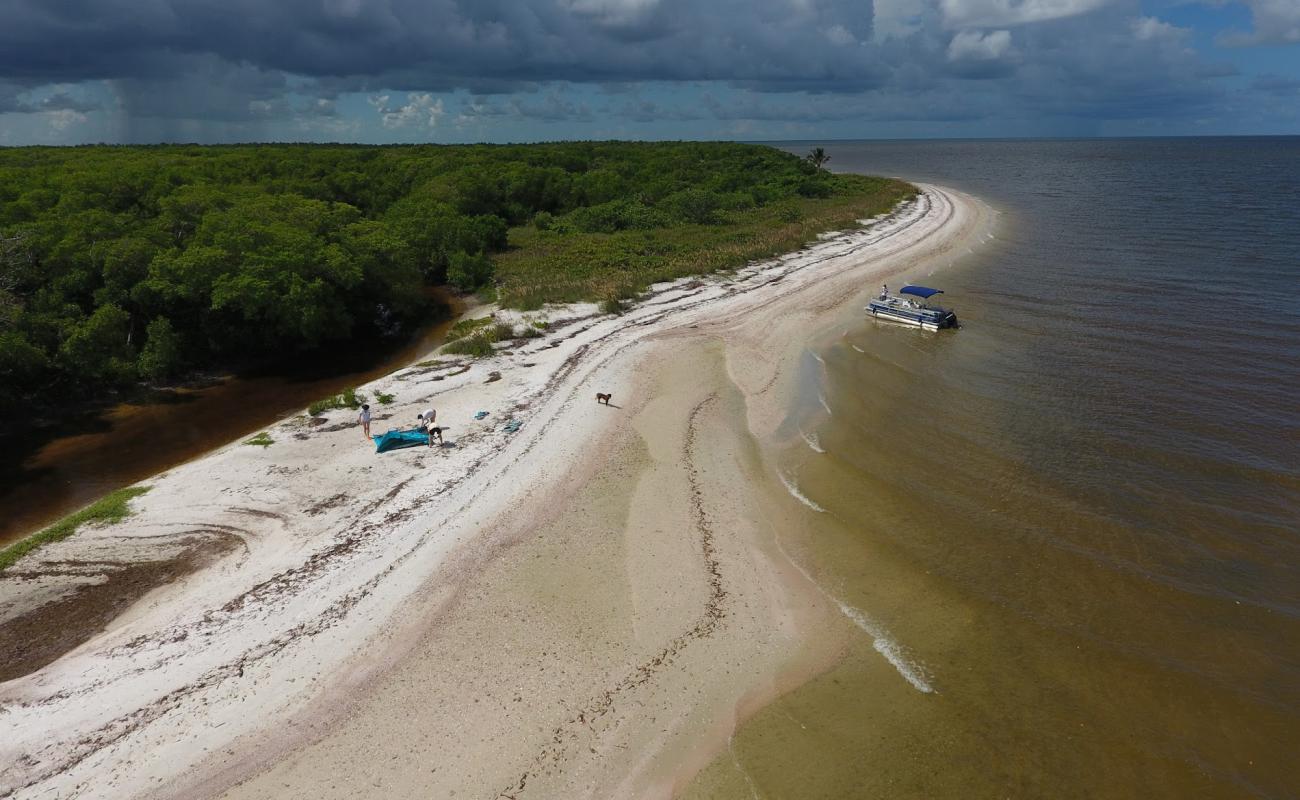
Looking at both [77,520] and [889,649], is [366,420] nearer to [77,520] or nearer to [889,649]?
[77,520]

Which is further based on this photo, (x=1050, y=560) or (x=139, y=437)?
(x=139, y=437)

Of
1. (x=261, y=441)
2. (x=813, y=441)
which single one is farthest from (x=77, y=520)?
(x=813, y=441)

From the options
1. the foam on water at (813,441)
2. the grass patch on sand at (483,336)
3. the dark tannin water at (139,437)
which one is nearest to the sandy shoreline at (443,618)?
the foam on water at (813,441)

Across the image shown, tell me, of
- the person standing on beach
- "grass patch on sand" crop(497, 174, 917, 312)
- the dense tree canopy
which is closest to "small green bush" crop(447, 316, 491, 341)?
"grass patch on sand" crop(497, 174, 917, 312)

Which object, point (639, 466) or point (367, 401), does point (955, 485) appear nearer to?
point (639, 466)

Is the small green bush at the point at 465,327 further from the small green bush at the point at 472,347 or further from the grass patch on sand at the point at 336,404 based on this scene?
the grass patch on sand at the point at 336,404
